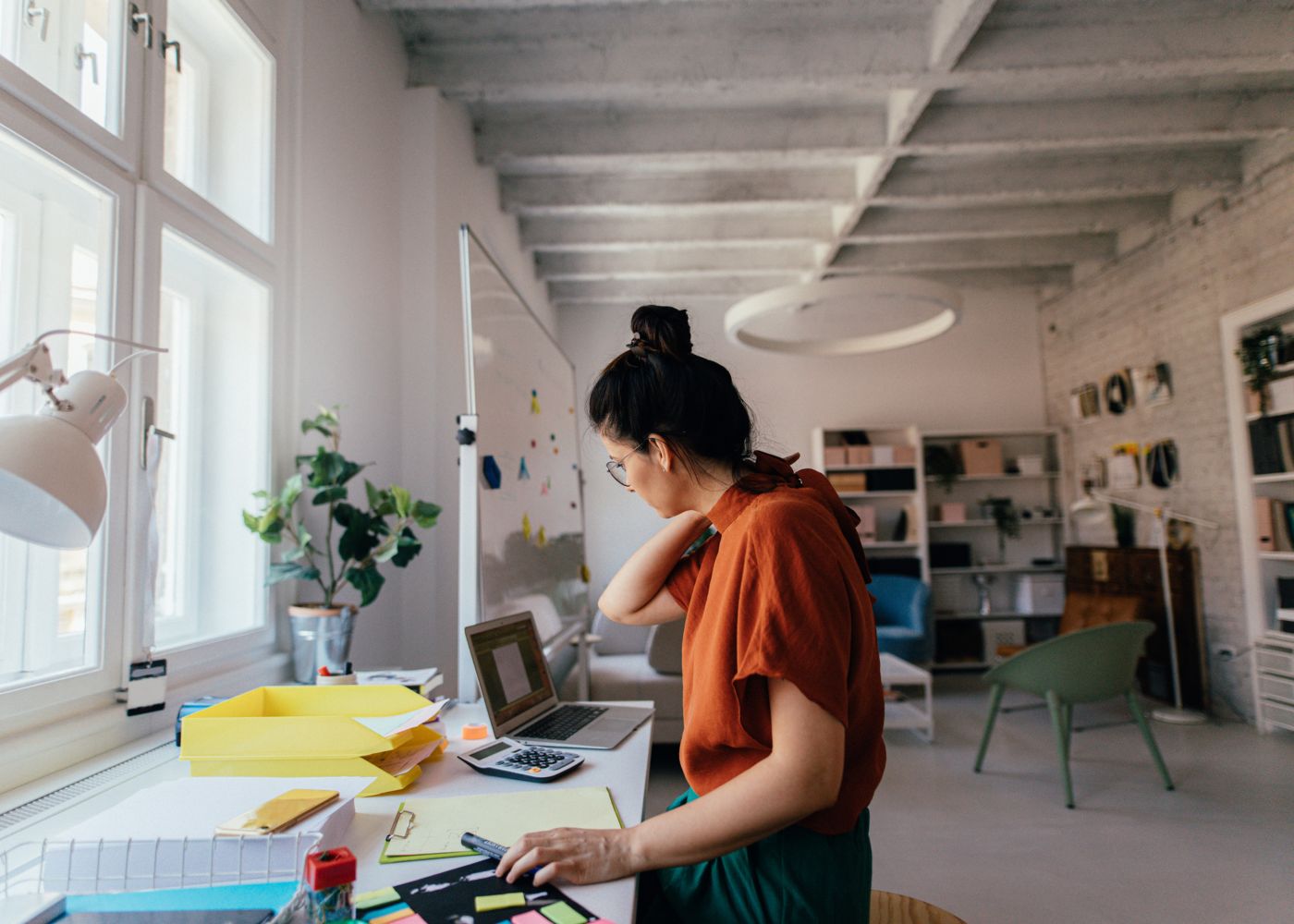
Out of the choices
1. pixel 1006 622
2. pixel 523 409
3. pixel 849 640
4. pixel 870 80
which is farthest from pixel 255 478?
pixel 1006 622

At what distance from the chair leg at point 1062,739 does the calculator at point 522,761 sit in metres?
2.70

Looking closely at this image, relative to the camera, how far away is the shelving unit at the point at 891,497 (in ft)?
20.8

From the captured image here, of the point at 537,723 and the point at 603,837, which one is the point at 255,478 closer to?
the point at 537,723

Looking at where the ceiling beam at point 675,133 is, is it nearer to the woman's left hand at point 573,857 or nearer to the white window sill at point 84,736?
the white window sill at point 84,736

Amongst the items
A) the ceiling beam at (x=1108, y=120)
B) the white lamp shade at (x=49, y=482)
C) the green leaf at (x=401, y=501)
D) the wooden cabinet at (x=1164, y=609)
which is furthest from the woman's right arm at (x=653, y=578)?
the wooden cabinet at (x=1164, y=609)

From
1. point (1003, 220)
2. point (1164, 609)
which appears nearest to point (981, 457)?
point (1164, 609)

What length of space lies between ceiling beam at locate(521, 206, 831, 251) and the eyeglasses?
429 centimetres

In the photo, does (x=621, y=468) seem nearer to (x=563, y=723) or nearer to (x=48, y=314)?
(x=563, y=723)

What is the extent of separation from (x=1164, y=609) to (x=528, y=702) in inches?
193

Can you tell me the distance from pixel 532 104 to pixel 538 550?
2.42 metres

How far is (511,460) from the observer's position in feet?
8.49

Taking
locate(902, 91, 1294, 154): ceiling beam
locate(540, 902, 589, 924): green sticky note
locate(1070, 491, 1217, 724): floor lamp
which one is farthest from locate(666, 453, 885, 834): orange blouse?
locate(1070, 491, 1217, 724): floor lamp

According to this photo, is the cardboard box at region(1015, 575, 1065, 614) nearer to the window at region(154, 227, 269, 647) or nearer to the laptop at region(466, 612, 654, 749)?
the laptop at region(466, 612, 654, 749)

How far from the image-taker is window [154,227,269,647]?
212cm
